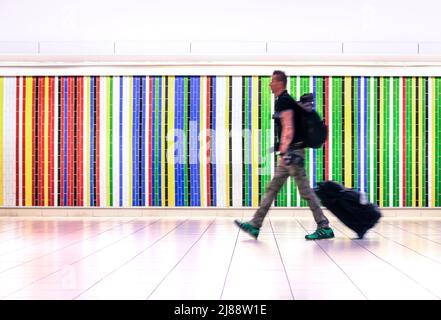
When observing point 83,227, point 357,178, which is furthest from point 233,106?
point 83,227

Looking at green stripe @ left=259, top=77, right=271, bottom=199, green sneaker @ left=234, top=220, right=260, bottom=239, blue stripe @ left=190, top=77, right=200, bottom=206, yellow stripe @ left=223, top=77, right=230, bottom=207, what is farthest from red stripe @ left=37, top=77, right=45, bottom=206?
green sneaker @ left=234, top=220, right=260, bottom=239

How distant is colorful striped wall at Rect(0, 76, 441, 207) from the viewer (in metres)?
7.89

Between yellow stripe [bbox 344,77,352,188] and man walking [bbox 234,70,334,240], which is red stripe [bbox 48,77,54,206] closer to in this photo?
man walking [bbox 234,70,334,240]

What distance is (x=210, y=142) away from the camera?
7949 mm

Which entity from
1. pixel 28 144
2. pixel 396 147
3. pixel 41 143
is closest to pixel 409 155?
pixel 396 147
